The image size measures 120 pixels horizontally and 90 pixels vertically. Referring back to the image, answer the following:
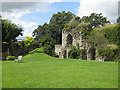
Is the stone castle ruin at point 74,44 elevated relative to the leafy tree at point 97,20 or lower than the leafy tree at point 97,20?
lower

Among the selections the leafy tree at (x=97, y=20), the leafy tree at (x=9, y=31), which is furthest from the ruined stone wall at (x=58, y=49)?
the leafy tree at (x=97, y=20)

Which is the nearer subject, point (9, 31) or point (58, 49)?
point (9, 31)

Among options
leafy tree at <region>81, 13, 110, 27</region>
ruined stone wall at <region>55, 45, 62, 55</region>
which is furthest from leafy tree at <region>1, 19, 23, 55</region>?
leafy tree at <region>81, 13, 110, 27</region>

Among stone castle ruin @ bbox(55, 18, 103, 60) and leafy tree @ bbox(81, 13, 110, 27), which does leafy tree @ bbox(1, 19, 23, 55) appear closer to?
stone castle ruin @ bbox(55, 18, 103, 60)

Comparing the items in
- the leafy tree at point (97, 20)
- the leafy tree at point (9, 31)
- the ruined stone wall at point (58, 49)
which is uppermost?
the leafy tree at point (97, 20)

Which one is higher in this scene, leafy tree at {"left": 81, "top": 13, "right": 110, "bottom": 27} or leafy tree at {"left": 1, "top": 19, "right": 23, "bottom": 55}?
leafy tree at {"left": 81, "top": 13, "right": 110, "bottom": 27}

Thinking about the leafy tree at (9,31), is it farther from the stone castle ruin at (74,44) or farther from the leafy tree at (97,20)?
the leafy tree at (97,20)

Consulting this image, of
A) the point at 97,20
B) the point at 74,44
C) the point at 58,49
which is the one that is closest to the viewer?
the point at 74,44

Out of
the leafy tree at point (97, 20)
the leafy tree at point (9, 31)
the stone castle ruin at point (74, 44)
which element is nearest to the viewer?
the stone castle ruin at point (74, 44)

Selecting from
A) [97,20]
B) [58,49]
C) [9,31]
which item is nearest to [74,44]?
[58,49]

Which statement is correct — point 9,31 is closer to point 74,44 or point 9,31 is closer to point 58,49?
point 58,49

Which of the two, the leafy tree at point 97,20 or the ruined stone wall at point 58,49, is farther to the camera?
the leafy tree at point 97,20

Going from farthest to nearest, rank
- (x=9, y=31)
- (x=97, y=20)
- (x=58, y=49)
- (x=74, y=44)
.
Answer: (x=97, y=20), (x=58, y=49), (x=9, y=31), (x=74, y=44)

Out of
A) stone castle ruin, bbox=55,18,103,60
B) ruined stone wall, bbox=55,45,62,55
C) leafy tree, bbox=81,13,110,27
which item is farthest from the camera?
leafy tree, bbox=81,13,110,27
